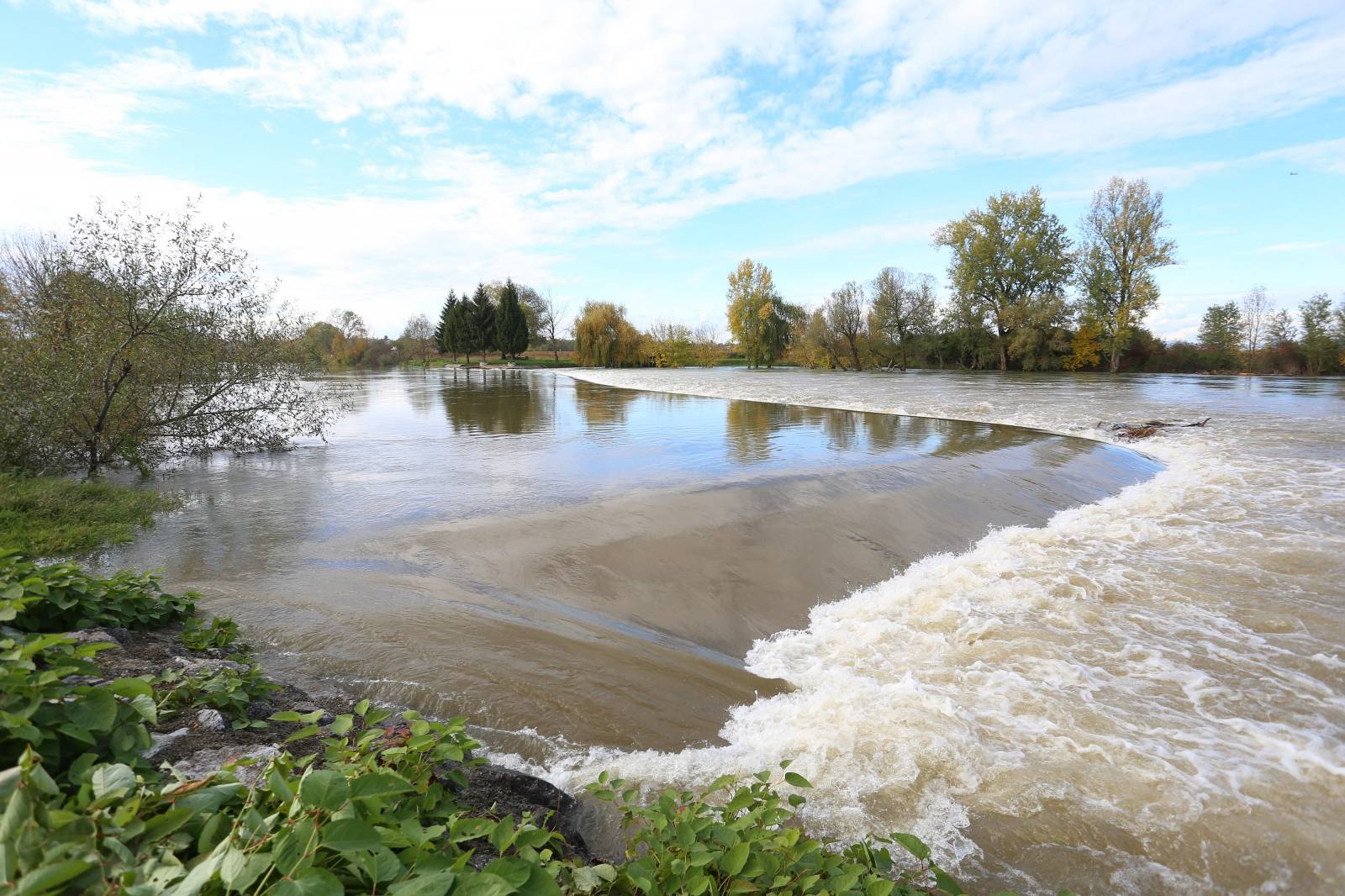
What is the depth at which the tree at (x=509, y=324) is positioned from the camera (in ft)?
226

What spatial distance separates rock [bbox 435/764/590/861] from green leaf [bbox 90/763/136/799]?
1049 mm

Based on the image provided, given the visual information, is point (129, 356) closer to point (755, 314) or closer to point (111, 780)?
point (111, 780)

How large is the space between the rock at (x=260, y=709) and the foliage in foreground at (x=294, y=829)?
0.91ft

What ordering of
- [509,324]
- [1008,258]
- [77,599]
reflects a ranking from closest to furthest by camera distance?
[77,599] < [1008,258] < [509,324]

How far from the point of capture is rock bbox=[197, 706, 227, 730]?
2285 millimetres

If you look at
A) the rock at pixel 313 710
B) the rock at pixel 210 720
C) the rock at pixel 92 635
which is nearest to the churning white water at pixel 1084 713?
the rock at pixel 313 710

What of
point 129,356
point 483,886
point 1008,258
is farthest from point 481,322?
point 483,886

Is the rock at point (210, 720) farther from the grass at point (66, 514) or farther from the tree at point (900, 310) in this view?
the tree at point (900, 310)

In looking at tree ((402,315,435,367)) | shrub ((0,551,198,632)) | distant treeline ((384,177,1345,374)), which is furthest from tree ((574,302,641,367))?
shrub ((0,551,198,632))

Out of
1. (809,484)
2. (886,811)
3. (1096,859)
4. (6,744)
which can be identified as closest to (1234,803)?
(1096,859)

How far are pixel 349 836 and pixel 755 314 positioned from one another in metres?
65.8

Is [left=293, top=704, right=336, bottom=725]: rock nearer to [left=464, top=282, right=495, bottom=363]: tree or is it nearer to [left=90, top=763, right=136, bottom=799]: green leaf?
[left=90, top=763, right=136, bottom=799]: green leaf

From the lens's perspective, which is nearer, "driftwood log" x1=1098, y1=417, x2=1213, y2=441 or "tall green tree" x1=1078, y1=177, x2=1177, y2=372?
"driftwood log" x1=1098, y1=417, x2=1213, y2=441

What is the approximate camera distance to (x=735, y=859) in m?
1.77
